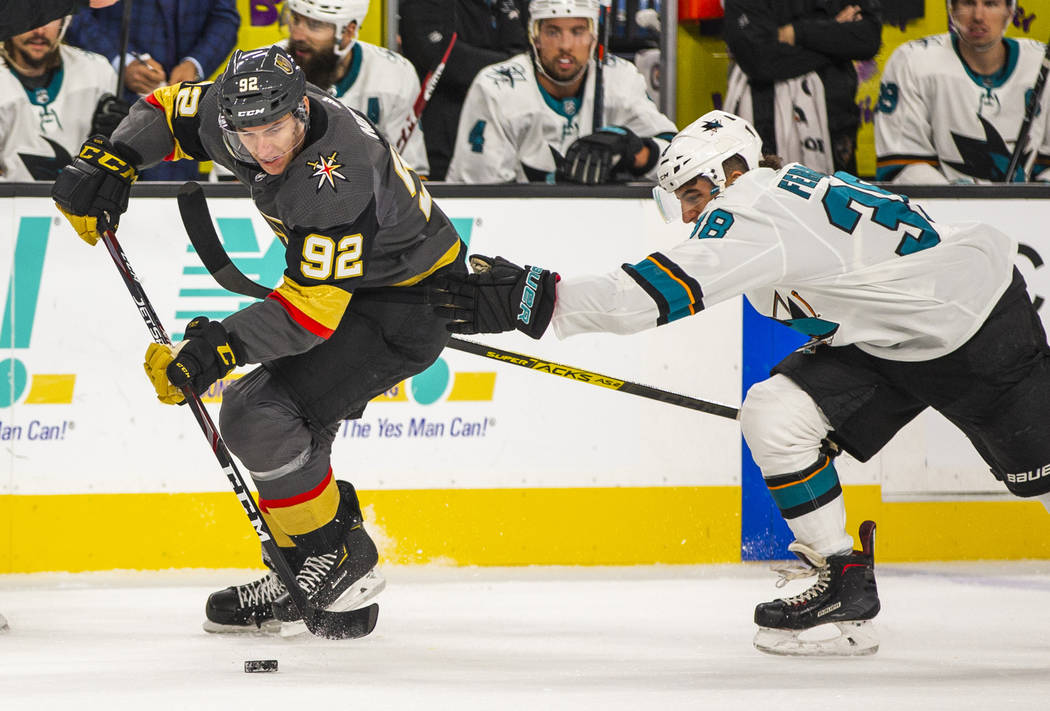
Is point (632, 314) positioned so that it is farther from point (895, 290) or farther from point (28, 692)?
point (28, 692)

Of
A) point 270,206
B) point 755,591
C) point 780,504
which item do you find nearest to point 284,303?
point 270,206

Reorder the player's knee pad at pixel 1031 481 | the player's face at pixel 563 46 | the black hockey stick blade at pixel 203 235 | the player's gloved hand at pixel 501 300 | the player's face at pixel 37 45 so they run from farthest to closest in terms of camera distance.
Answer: the player's face at pixel 563 46
the player's face at pixel 37 45
the black hockey stick blade at pixel 203 235
the player's knee pad at pixel 1031 481
the player's gloved hand at pixel 501 300

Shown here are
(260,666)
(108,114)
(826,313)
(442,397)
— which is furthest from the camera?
(108,114)

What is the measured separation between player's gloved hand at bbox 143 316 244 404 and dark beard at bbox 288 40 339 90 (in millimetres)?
1895

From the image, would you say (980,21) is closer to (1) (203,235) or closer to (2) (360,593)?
(1) (203,235)

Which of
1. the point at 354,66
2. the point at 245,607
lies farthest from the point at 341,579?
the point at 354,66

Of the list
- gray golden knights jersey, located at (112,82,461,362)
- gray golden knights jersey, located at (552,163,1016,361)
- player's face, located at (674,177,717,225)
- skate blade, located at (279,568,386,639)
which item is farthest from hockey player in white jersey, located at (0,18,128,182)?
gray golden knights jersey, located at (552,163,1016,361)

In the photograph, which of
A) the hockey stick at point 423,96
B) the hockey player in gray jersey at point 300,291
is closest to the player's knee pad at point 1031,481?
the hockey player in gray jersey at point 300,291

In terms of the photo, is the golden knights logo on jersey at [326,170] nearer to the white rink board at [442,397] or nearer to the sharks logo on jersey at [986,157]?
the white rink board at [442,397]

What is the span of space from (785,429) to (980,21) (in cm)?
232

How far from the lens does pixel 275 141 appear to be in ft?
8.59

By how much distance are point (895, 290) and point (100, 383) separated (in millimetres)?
2287

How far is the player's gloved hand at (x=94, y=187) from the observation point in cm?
296

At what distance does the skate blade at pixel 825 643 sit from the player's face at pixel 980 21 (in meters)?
2.46
